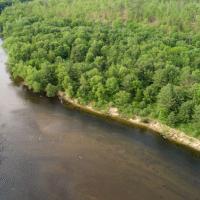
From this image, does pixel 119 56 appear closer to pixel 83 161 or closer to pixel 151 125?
pixel 151 125

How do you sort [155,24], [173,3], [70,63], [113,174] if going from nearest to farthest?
[113,174] < [70,63] < [155,24] < [173,3]

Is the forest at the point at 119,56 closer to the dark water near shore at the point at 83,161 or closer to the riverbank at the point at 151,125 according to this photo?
the riverbank at the point at 151,125

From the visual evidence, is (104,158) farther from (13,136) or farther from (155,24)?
(155,24)

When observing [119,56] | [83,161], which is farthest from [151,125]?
[119,56]

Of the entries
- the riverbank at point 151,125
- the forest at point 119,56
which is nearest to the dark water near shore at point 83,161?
the riverbank at point 151,125

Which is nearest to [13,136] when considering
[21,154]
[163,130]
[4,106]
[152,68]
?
[21,154]

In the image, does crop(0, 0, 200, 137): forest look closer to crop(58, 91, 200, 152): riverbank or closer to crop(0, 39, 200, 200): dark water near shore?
crop(58, 91, 200, 152): riverbank
